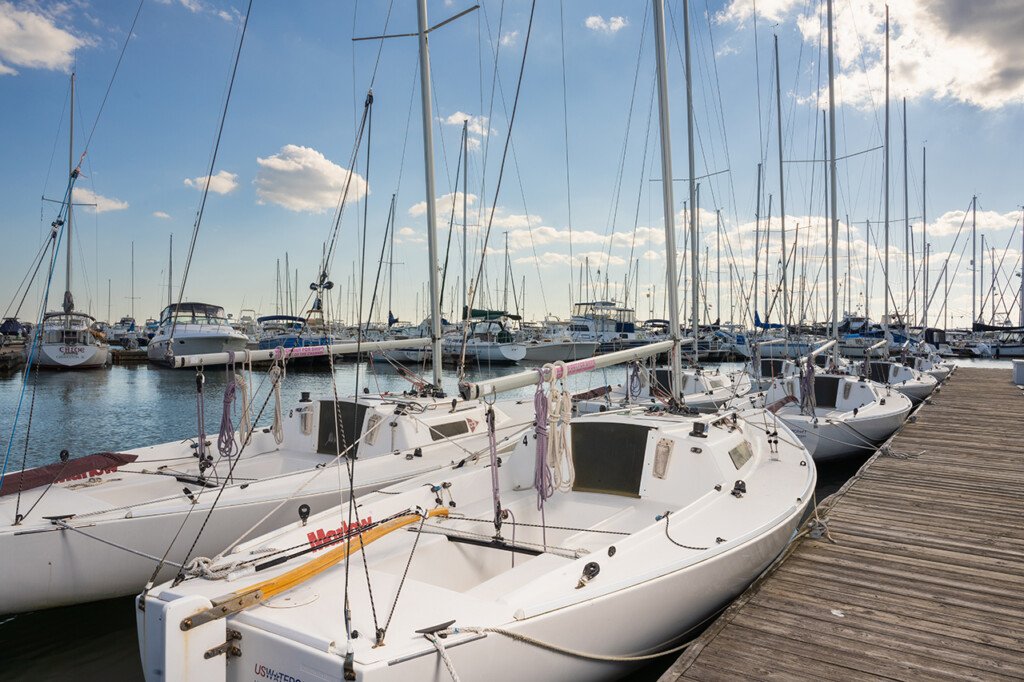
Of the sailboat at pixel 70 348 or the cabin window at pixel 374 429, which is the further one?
the sailboat at pixel 70 348

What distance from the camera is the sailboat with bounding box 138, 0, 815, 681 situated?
3404 mm

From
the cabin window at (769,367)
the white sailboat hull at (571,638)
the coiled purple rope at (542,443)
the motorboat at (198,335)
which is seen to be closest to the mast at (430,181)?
the coiled purple rope at (542,443)

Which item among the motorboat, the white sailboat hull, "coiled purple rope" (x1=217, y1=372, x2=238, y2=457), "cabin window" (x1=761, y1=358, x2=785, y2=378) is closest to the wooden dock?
the white sailboat hull

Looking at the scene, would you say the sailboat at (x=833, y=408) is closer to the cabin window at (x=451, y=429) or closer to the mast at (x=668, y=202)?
→ the mast at (x=668, y=202)

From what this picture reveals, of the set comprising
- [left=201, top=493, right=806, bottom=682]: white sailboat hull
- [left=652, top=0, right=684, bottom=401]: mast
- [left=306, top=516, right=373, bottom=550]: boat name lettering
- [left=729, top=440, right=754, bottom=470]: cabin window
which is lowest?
[left=201, top=493, right=806, bottom=682]: white sailboat hull

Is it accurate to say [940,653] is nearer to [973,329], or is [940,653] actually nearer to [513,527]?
[513,527]

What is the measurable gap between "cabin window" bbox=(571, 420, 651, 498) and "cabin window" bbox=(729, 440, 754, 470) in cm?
107

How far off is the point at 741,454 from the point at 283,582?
5.35 metres

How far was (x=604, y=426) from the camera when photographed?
7.03 metres

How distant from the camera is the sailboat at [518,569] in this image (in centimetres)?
340

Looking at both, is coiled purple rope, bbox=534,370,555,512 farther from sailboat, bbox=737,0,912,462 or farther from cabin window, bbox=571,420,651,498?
sailboat, bbox=737,0,912,462

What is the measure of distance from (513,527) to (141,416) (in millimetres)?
23211

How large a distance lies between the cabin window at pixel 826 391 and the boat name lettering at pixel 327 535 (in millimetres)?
13613

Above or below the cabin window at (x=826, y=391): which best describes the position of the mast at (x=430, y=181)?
above
